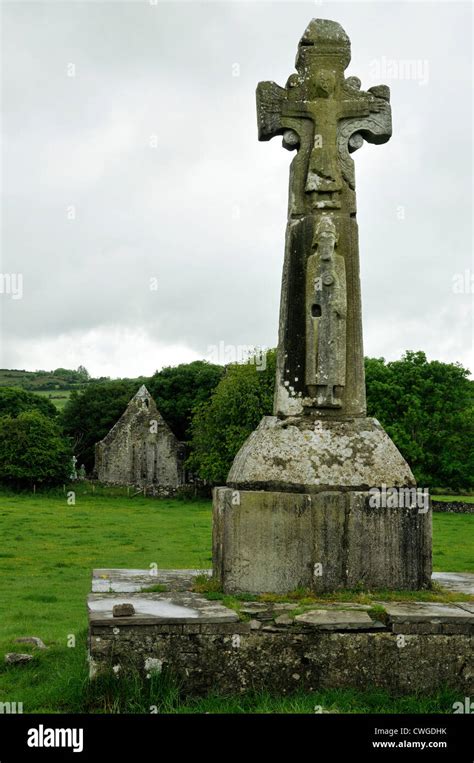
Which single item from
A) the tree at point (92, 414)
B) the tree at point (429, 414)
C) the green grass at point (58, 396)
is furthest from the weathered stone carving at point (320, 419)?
the green grass at point (58, 396)

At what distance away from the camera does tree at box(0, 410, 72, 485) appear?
42.3 metres

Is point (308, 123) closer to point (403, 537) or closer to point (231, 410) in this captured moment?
point (403, 537)

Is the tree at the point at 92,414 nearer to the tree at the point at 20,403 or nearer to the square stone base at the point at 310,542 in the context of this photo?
the tree at the point at 20,403

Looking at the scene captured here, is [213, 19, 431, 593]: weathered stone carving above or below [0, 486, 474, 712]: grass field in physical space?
above

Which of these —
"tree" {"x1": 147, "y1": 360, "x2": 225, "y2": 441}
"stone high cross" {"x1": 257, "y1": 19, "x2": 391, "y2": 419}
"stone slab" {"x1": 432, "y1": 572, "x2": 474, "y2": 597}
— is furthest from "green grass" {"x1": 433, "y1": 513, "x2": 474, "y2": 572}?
"tree" {"x1": 147, "y1": 360, "x2": 225, "y2": 441}

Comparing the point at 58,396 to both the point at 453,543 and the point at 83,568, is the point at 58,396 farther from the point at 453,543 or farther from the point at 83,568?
the point at 83,568

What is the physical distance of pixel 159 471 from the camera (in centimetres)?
5109

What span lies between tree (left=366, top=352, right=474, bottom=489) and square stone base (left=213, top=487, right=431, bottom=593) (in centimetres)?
3129

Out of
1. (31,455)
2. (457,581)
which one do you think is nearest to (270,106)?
(457,581)

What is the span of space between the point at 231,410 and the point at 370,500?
32.9 m

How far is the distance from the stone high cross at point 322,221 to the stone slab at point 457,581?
1844 millimetres

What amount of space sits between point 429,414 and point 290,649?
115 ft

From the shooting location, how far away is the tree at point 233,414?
39094 millimetres

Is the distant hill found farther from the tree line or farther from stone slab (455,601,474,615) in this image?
stone slab (455,601,474,615)
